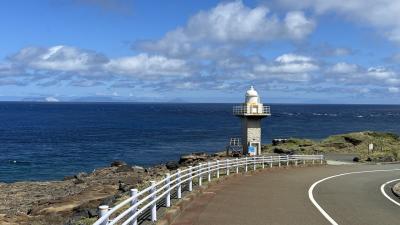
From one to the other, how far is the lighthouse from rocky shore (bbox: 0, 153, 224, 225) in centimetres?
670

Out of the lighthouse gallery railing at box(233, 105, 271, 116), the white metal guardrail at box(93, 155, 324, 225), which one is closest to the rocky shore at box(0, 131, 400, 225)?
the white metal guardrail at box(93, 155, 324, 225)

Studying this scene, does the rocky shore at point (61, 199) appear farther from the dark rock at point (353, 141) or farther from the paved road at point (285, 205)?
the dark rock at point (353, 141)

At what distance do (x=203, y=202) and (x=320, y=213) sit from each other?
350 centimetres

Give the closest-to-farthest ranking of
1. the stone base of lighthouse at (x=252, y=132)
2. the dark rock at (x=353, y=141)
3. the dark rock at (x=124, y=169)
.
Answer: the dark rock at (x=124, y=169), the stone base of lighthouse at (x=252, y=132), the dark rock at (x=353, y=141)

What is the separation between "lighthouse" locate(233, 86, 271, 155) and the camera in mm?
43781

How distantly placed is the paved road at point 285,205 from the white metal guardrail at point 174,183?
735 millimetres

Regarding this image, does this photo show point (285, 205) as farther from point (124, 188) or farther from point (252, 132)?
point (252, 132)

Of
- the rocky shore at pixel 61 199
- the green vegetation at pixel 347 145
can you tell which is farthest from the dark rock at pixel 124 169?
the green vegetation at pixel 347 145

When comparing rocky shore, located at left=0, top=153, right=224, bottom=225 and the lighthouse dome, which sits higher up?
the lighthouse dome

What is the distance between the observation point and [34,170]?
51250 mm

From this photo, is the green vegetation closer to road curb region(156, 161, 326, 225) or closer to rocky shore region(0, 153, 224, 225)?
Answer: rocky shore region(0, 153, 224, 225)

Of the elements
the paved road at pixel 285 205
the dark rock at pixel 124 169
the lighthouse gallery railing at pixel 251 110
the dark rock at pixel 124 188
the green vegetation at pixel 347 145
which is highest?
the lighthouse gallery railing at pixel 251 110

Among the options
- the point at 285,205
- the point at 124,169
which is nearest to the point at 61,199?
the point at 285,205

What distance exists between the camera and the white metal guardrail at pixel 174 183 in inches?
356
